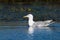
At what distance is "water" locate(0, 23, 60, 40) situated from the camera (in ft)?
35.6

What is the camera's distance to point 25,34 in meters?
11.5

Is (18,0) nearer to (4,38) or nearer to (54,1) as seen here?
(54,1)

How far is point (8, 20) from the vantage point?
15.3 metres

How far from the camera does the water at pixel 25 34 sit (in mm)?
10852

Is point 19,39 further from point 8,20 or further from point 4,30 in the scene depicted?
point 8,20

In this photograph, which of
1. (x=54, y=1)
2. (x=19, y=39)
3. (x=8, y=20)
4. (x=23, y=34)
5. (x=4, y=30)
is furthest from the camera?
(x=54, y=1)

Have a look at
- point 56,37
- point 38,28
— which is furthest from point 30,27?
point 56,37

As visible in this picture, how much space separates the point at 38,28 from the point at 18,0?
608 inches

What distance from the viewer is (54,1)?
27516mm

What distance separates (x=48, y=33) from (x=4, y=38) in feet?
6.19

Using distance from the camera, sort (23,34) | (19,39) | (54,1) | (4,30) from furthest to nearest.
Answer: (54,1) < (4,30) < (23,34) < (19,39)

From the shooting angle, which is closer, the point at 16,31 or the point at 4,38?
the point at 4,38

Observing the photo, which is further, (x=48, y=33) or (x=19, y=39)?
(x=48, y=33)

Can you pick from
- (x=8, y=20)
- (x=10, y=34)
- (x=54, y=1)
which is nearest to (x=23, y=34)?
(x=10, y=34)
